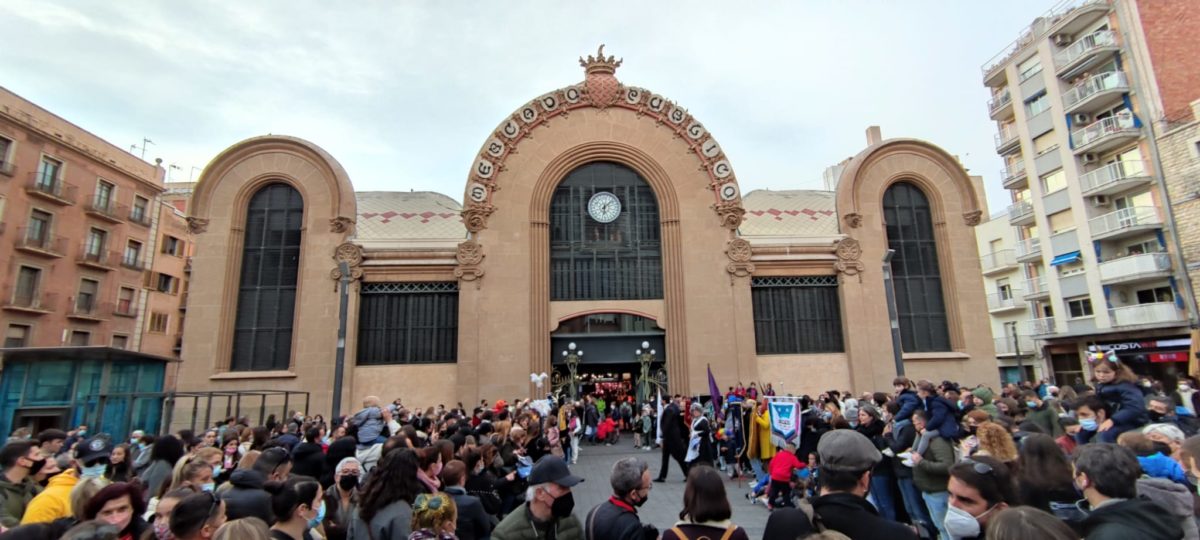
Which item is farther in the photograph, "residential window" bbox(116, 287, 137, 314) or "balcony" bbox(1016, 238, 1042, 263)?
"balcony" bbox(1016, 238, 1042, 263)

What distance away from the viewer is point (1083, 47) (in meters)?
30.8

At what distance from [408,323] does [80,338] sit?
74.1 ft

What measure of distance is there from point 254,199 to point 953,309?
30.6 meters

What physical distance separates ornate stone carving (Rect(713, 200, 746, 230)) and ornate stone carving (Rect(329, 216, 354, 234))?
1560 cm

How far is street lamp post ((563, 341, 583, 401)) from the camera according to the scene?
2266 cm

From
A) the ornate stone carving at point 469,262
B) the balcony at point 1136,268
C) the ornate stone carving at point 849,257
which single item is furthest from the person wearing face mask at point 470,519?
the balcony at point 1136,268

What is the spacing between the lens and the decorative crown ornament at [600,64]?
85.1 ft

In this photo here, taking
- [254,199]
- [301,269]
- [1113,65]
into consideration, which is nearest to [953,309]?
[1113,65]

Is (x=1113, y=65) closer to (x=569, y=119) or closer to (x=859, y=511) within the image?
(x=569, y=119)

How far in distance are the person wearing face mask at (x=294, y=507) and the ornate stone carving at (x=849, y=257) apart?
Answer: 23756mm

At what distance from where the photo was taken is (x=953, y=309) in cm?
2500

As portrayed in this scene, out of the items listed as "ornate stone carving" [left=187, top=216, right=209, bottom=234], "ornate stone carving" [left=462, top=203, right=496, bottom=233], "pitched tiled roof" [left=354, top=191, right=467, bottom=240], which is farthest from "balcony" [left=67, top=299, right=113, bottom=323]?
"ornate stone carving" [left=462, top=203, right=496, bottom=233]

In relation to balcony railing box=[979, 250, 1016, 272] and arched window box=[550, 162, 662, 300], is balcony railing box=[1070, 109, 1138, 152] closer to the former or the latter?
balcony railing box=[979, 250, 1016, 272]

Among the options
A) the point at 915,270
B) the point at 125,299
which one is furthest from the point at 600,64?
the point at 125,299
